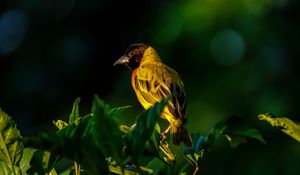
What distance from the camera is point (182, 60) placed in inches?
305

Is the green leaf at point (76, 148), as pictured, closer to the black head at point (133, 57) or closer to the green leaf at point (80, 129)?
the green leaf at point (80, 129)

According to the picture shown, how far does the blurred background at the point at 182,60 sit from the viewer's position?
6.95 m

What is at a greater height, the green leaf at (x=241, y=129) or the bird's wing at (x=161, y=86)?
the green leaf at (x=241, y=129)

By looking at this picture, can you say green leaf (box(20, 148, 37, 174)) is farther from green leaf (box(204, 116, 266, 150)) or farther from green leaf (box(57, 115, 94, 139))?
green leaf (box(204, 116, 266, 150))

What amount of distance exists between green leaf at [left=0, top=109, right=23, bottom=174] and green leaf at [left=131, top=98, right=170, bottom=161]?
0.32 meters

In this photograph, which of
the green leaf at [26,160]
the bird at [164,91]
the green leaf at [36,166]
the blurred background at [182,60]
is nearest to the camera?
the green leaf at [36,166]

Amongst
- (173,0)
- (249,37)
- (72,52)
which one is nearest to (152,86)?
(249,37)

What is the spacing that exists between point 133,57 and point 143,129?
4.14 metres

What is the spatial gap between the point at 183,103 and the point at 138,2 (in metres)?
7.08

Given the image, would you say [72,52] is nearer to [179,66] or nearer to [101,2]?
[101,2]

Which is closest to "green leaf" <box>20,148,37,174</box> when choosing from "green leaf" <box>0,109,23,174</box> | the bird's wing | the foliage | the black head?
the foliage

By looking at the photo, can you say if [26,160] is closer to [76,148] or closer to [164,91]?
[76,148]

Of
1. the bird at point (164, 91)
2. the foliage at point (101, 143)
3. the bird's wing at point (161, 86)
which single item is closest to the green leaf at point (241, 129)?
the foliage at point (101, 143)

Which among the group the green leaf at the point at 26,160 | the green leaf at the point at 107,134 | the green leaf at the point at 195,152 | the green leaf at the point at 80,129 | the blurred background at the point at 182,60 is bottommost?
the blurred background at the point at 182,60
